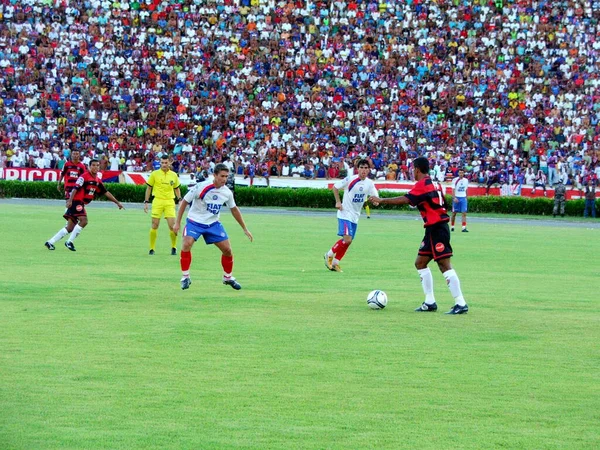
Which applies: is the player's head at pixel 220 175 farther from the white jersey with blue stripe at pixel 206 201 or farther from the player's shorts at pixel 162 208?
the player's shorts at pixel 162 208

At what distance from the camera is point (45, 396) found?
8.55 metres

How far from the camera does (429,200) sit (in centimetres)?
1415

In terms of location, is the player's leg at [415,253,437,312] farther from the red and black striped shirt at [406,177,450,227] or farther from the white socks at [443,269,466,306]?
the red and black striped shirt at [406,177,450,227]

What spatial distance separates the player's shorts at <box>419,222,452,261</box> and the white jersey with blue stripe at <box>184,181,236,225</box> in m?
3.66

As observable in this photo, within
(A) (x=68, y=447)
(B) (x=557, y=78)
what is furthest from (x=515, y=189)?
(A) (x=68, y=447)

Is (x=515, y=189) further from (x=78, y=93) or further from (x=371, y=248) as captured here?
(x=371, y=248)

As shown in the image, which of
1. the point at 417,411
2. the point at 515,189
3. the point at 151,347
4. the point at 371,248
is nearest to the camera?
the point at 417,411

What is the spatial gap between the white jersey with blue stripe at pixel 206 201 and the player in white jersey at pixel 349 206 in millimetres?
4137

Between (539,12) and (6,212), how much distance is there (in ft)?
105

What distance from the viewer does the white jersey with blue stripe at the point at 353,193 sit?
20.8 m

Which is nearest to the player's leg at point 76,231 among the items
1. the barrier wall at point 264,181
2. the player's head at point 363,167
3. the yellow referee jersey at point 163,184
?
the yellow referee jersey at point 163,184

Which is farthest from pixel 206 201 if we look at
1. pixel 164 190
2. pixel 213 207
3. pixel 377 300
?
pixel 164 190

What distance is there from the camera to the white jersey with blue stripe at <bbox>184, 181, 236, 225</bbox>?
16.6m

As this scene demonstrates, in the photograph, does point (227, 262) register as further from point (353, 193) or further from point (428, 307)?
point (353, 193)
